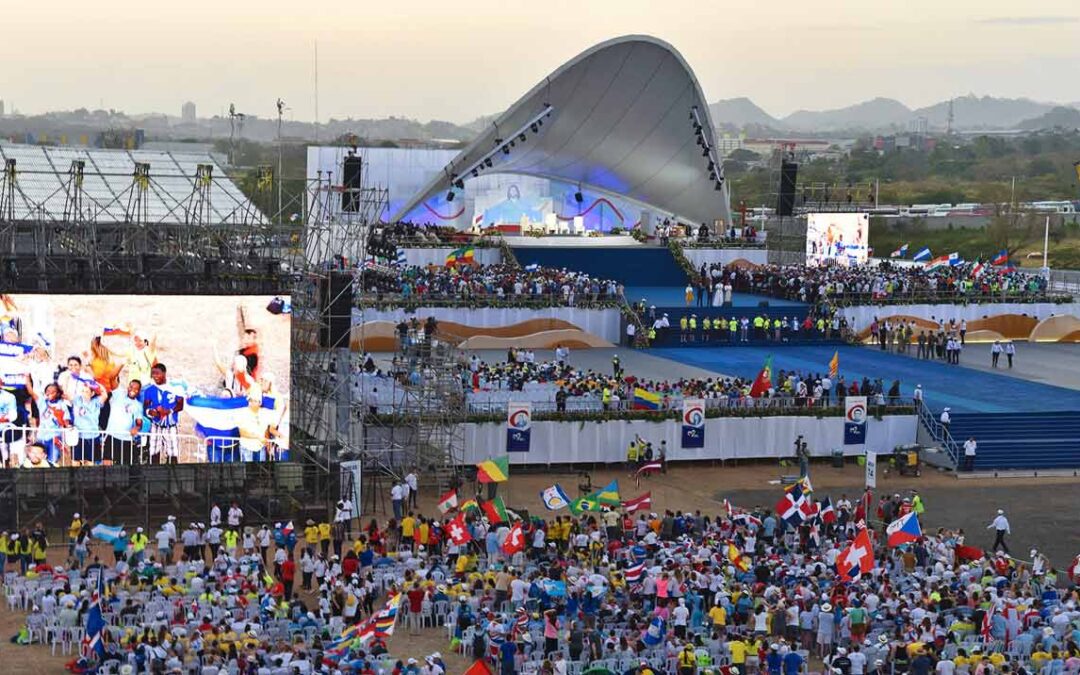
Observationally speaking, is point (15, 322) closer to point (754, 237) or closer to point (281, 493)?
point (281, 493)

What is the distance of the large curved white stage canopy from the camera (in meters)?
61.6

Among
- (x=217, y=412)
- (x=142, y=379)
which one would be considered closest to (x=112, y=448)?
(x=142, y=379)

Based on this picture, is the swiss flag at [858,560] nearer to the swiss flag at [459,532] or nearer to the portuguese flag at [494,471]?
the swiss flag at [459,532]

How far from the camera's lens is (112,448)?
86.4ft

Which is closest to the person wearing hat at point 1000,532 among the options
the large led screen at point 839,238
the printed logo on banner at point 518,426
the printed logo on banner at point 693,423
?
the printed logo on banner at point 693,423

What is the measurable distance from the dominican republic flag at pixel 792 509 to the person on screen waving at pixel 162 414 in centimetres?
1035

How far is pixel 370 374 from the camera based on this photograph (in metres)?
34.9

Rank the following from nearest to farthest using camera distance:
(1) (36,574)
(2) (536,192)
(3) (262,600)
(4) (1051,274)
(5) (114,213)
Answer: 1. (3) (262,600)
2. (1) (36,574)
3. (5) (114,213)
4. (4) (1051,274)
5. (2) (536,192)

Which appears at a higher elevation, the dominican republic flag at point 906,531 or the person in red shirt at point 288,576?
the dominican republic flag at point 906,531

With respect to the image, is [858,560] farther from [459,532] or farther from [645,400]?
[645,400]

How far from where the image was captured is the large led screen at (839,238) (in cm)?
5991

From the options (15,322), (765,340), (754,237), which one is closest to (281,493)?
(15,322)

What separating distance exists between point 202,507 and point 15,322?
4.45 m

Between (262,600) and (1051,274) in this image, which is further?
(1051,274)
